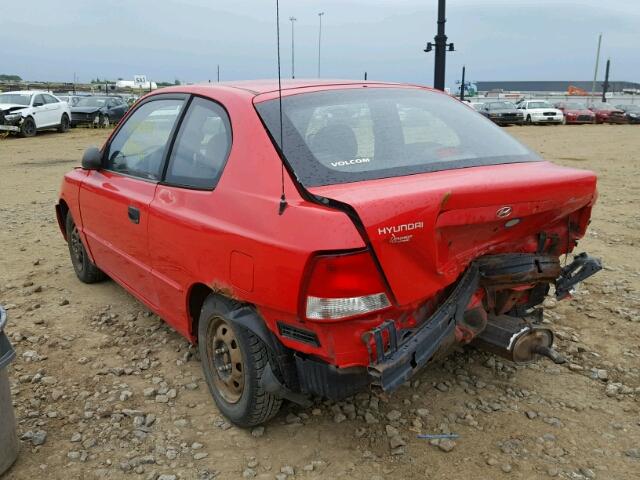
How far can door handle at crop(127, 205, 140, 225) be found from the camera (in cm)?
345

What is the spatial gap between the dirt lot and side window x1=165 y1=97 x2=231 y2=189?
3.99 ft

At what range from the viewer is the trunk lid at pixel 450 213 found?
224 centimetres

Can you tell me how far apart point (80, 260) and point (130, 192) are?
1798 mm

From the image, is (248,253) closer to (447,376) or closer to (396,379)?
(396,379)

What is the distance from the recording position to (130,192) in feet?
11.8

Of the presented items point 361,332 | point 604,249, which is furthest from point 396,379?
point 604,249

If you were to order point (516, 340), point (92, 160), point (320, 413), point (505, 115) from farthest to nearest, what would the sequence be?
1. point (505, 115)
2. point (92, 160)
3. point (320, 413)
4. point (516, 340)

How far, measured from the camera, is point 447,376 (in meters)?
3.40

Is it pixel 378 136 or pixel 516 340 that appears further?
pixel 378 136

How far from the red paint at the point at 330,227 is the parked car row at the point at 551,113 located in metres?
27.5

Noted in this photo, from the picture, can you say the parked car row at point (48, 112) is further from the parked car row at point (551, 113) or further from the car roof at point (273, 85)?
the car roof at point (273, 85)

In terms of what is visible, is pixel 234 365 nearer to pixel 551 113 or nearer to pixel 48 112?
pixel 48 112

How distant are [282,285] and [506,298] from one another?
48.0 inches

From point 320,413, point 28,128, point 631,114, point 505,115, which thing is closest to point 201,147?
point 320,413
